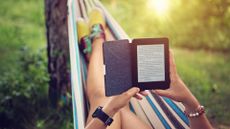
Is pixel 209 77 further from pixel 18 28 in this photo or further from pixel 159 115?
pixel 159 115

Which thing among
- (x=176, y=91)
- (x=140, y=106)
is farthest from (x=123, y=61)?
(x=140, y=106)

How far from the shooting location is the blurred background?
3346 mm

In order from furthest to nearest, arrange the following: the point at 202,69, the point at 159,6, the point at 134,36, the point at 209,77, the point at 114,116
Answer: the point at 159,6, the point at 134,36, the point at 202,69, the point at 209,77, the point at 114,116

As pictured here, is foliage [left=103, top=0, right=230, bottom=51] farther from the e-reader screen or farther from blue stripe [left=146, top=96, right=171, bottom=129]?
the e-reader screen

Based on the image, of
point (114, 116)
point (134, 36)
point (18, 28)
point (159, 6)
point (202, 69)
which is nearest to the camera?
point (114, 116)

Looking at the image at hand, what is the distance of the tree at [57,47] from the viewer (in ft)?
10.7

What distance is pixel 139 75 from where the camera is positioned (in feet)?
6.57

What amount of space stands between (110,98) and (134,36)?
3.49 meters

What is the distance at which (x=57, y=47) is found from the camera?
3326 millimetres

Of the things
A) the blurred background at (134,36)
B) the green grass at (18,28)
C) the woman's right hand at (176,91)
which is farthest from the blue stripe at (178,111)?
the green grass at (18,28)

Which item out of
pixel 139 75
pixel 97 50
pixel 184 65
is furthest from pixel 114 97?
pixel 184 65

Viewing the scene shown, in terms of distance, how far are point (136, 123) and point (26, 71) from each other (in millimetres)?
1529

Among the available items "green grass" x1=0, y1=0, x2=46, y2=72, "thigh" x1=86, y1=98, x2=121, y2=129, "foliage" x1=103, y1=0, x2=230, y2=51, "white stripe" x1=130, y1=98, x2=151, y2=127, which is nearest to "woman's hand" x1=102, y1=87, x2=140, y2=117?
"thigh" x1=86, y1=98, x2=121, y2=129

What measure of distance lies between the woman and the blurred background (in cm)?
58
